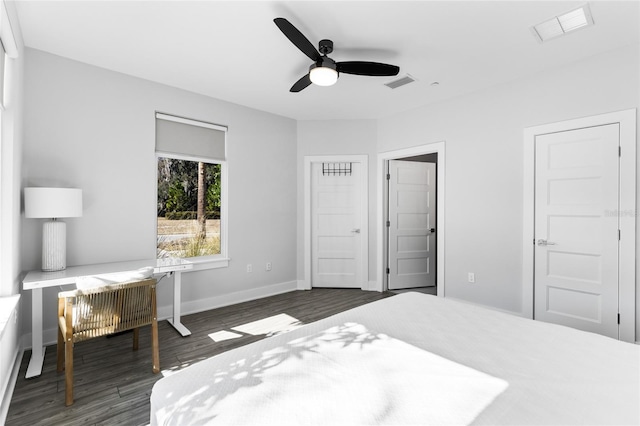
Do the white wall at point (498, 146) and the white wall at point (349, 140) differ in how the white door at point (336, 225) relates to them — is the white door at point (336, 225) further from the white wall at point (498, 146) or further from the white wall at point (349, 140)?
the white wall at point (498, 146)

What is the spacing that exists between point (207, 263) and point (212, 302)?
49cm

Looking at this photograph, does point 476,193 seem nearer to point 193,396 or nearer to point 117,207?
point 193,396

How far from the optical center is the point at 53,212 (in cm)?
251

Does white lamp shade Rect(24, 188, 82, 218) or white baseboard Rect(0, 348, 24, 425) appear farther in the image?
white lamp shade Rect(24, 188, 82, 218)

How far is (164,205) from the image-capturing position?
12.0 ft

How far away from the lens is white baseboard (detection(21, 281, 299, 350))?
2.81 metres

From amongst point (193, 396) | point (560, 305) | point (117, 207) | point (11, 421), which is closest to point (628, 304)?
point (560, 305)

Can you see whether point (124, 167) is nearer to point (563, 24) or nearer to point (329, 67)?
point (329, 67)

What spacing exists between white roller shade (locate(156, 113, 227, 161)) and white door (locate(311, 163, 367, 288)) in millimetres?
1509

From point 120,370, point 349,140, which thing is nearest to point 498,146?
point 349,140

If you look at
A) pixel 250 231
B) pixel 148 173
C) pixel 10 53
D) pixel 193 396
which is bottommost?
pixel 193 396

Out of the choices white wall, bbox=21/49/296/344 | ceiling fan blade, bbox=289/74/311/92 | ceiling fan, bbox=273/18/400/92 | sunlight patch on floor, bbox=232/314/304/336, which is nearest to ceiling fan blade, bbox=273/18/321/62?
ceiling fan, bbox=273/18/400/92

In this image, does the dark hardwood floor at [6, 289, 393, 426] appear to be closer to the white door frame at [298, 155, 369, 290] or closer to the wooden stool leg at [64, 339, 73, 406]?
the wooden stool leg at [64, 339, 73, 406]

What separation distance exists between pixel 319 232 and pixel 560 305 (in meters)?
3.04
